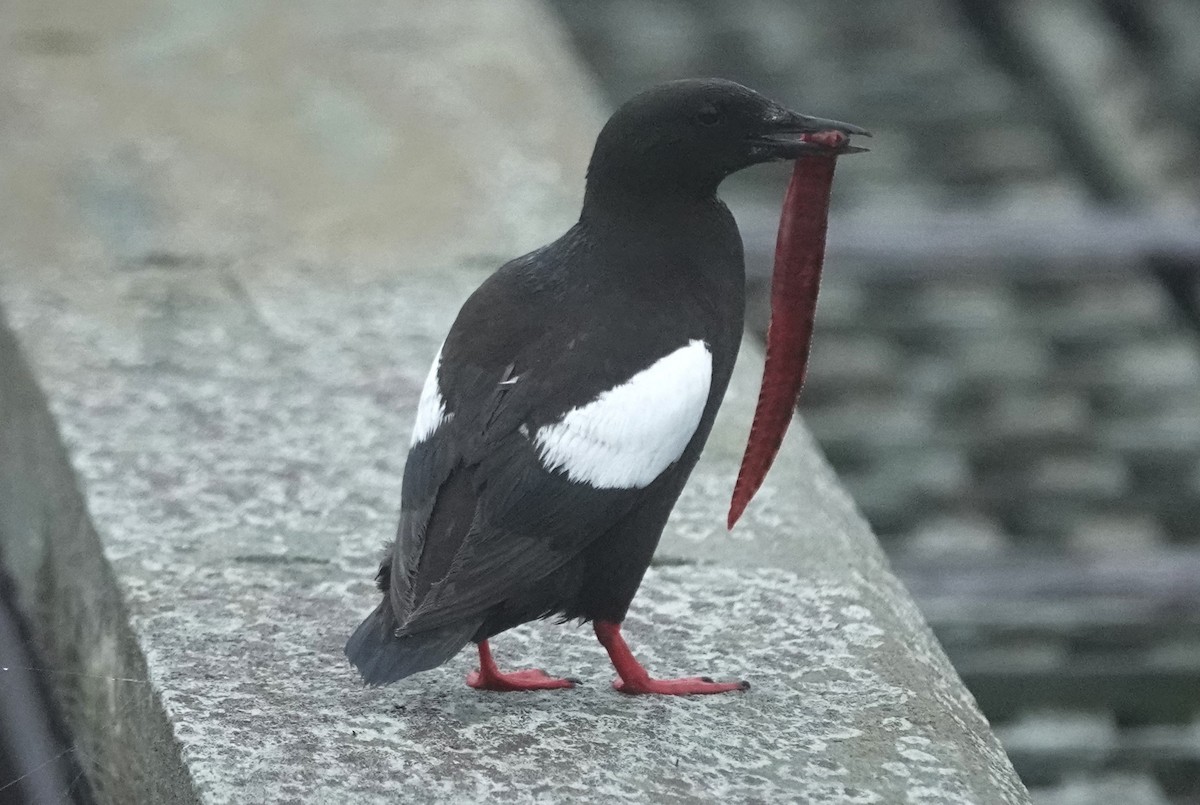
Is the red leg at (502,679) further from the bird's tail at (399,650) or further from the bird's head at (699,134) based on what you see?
the bird's head at (699,134)

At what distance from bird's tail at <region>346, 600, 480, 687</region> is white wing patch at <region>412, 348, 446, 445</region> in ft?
0.77

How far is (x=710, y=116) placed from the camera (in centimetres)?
280

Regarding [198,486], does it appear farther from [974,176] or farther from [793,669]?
[974,176]

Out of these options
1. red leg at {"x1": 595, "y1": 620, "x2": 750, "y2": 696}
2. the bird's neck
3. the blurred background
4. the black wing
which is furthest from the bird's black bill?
the blurred background

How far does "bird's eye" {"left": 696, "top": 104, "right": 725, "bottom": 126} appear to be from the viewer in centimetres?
279

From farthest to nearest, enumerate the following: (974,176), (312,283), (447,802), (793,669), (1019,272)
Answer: (974,176), (1019,272), (312,283), (793,669), (447,802)

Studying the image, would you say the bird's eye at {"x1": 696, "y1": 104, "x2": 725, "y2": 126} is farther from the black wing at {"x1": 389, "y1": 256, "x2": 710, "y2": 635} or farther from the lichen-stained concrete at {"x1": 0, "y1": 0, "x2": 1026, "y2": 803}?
the lichen-stained concrete at {"x1": 0, "y1": 0, "x2": 1026, "y2": 803}


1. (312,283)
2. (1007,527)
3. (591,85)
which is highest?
(591,85)

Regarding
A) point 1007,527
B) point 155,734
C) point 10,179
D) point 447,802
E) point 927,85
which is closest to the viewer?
point 447,802

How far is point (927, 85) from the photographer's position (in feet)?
21.2

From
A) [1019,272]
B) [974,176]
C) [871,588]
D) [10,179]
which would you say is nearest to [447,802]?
[871,588]

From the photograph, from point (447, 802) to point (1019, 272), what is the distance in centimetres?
298

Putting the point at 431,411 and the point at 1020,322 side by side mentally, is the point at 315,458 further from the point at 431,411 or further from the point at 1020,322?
the point at 1020,322

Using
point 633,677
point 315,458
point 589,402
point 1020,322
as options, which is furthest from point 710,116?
point 1020,322
